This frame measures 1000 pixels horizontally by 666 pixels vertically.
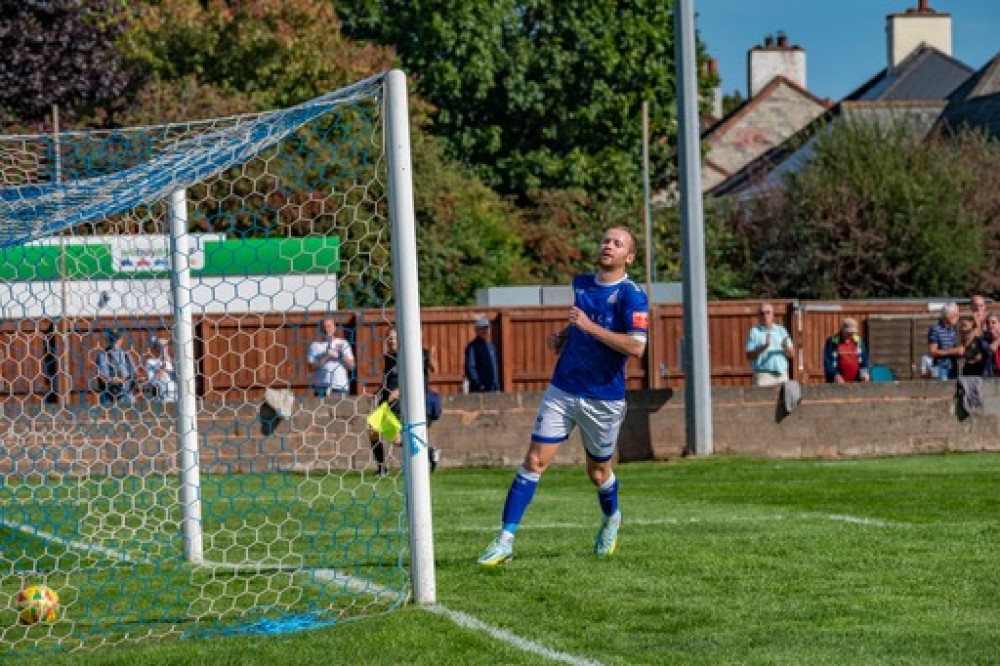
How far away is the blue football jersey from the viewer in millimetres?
10328

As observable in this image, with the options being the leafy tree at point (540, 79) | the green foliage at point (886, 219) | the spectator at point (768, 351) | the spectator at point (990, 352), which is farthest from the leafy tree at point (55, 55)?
the green foliage at point (886, 219)

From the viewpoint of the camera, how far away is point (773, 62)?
80125 millimetres

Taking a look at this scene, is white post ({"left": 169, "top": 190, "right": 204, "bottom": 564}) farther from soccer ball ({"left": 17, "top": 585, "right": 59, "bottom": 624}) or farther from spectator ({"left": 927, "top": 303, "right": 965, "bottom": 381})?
spectator ({"left": 927, "top": 303, "right": 965, "bottom": 381})

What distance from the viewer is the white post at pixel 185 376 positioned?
10578mm

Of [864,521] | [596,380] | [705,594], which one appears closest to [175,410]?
[596,380]

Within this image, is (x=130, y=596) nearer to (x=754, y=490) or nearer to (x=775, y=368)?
(x=754, y=490)

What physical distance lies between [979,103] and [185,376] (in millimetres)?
52085

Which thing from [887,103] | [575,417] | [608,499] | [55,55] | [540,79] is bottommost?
[608,499]

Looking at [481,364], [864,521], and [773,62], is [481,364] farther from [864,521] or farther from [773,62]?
[773,62]

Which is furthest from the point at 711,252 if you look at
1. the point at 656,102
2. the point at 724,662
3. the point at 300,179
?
the point at 724,662

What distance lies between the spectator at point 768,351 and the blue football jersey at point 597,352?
39.6 ft

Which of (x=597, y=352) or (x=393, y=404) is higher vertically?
(x=597, y=352)

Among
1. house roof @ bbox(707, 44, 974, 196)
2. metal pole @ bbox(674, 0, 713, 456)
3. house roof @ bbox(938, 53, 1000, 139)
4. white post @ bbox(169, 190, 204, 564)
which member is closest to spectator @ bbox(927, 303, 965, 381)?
metal pole @ bbox(674, 0, 713, 456)

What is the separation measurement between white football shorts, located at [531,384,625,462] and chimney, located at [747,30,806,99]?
231 feet
